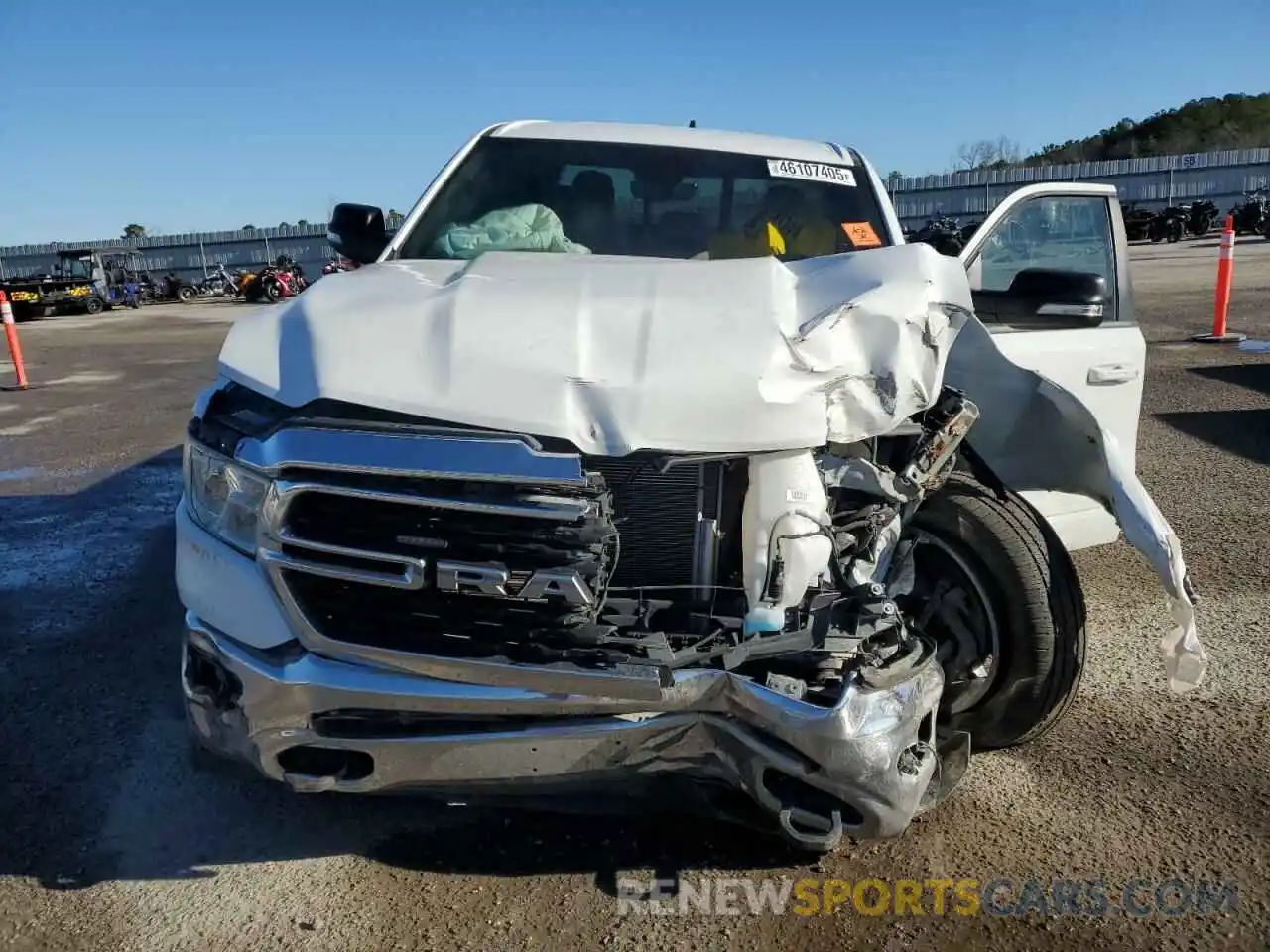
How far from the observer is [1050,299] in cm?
363

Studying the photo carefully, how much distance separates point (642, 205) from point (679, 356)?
176cm

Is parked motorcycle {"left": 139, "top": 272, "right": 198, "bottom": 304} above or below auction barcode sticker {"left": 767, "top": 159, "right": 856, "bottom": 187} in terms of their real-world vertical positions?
below

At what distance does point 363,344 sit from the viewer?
2340mm

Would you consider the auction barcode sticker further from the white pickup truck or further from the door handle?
the white pickup truck

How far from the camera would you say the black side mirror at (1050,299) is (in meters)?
3.58

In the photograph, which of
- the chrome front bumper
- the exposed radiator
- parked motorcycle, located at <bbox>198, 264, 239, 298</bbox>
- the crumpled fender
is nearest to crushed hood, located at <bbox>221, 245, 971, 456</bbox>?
the exposed radiator

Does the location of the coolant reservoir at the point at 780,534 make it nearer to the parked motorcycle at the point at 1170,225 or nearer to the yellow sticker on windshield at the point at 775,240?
the yellow sticker on windshield at the point at 775,240

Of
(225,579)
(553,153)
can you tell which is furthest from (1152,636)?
(225,579)

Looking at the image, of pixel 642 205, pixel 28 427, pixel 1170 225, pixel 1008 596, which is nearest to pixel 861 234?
pixel 642 205

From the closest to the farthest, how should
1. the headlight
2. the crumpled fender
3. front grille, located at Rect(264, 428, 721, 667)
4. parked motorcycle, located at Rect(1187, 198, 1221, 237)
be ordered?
front grille, located at Rect(264, 428, 721, 667)
the headlight
the crumpled fender
parked motorcycle, located at Rect(1187, 198, 1221, 237)

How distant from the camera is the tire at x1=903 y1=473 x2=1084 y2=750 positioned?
2.72 meters

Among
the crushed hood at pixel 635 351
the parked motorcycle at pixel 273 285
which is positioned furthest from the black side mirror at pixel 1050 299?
the parked motorcycle at pixel 273 285

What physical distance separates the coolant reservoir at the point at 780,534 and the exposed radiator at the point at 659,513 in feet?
0.35

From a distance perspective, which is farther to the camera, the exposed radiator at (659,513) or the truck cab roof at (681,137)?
the truck cab roof at (681,137)
